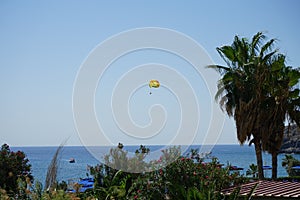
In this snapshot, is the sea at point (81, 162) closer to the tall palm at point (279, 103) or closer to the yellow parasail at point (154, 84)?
the yellow parasail at point (154, 84)

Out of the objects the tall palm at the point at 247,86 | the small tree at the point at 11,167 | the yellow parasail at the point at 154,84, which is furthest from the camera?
the tall palm at the point at 247,86

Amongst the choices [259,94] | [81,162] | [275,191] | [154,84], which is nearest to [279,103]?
[259,94]

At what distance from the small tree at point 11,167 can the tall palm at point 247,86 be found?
8385mm

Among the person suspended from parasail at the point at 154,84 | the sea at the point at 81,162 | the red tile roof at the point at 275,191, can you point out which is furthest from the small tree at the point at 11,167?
the red tile roof at the point at 275,191

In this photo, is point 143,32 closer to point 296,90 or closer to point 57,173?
point 57,173

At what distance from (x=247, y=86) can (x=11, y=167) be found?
369 inches

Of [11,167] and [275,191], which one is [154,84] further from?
[275,191]

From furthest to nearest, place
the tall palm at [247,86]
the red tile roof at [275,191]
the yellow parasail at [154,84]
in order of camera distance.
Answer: the tall palm at [247,86] < the yellow parasail at [154,84] < the red tile roof at [275,191]

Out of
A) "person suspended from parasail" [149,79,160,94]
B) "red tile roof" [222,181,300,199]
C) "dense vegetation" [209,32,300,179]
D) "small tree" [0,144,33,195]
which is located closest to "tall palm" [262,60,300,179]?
"dense vegetation" [209,32,300,179]

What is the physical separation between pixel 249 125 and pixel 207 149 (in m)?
5.47

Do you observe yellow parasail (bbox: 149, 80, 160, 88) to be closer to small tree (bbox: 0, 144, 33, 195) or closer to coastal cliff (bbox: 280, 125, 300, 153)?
small tree (bbox: 0, 144, 33, 195)

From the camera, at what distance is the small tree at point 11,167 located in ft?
35.3

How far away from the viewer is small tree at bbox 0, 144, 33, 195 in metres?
10.8

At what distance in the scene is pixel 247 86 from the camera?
55.4ft
